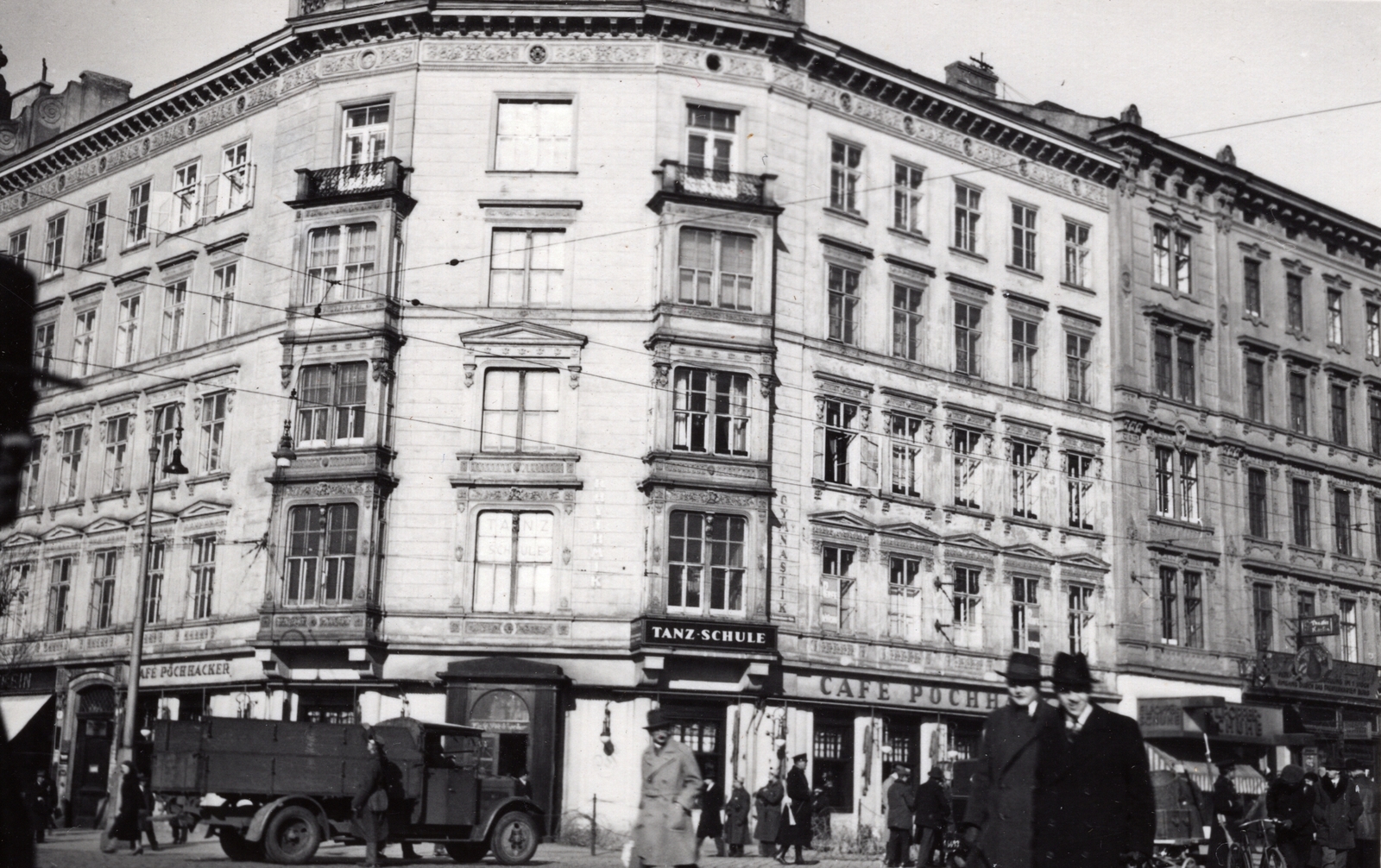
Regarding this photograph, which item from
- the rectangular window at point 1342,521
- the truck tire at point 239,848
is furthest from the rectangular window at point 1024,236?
the truck tire at point 239,848

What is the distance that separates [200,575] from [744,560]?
533 inches

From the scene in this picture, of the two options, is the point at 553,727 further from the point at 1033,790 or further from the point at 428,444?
the point at 1033,790

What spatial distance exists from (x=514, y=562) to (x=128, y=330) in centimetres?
1435

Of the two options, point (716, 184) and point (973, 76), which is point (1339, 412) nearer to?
point (973, 76)

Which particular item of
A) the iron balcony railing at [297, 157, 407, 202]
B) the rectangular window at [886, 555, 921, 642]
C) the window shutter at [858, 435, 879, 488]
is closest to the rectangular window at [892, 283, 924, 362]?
the window shutter at [858, 435, 879, 488]

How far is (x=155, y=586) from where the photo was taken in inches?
1591

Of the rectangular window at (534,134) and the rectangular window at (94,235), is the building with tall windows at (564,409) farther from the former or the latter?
the rectangular window at (94,235)

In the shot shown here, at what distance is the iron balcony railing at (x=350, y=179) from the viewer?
3700 centimetres

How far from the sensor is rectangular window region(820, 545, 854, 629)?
1500 inches

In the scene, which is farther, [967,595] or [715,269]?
[967,595]

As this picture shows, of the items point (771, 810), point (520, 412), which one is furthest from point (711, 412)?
point (771, 810)

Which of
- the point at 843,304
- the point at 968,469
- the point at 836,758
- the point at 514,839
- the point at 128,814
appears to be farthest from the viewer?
the point at 968,469

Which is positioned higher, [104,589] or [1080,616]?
[1080,616]

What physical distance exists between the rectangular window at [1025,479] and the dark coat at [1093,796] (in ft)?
108
